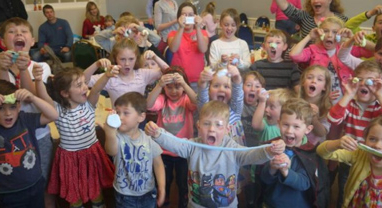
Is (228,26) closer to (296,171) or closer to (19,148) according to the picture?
(296,171)

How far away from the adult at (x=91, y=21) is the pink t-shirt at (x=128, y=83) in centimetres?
492

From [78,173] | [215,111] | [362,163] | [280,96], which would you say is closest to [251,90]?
[280,96]

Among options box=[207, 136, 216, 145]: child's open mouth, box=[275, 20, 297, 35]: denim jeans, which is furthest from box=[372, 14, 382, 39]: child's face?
box=[275, 20, 297, 35]: denim jeans

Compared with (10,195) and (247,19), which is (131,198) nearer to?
(10,195)

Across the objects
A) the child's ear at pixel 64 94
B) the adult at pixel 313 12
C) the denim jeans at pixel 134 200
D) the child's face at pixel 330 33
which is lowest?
the denim jeans at pixel 134 200

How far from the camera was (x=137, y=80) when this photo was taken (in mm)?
2738

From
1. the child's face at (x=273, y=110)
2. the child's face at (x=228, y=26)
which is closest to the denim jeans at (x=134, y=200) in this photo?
the child's face at (x=273, y=110)

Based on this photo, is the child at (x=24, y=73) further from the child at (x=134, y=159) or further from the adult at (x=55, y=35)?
the adult at (x=55, y=35)

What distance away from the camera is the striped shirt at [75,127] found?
2352mm

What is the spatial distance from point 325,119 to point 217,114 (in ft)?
2.94

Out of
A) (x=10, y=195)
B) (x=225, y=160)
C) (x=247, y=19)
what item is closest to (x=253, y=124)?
(x=225, y=160)

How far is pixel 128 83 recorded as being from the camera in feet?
8.87

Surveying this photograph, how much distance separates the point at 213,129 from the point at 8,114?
114cm

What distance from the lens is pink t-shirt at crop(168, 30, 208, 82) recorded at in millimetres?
3318
